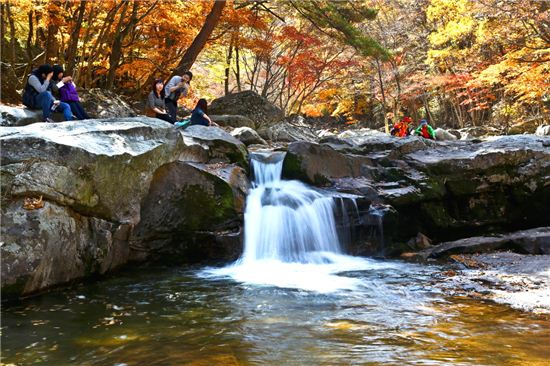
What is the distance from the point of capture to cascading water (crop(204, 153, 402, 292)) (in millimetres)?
7321

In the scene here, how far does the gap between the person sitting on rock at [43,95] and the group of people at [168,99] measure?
2044 millimetres

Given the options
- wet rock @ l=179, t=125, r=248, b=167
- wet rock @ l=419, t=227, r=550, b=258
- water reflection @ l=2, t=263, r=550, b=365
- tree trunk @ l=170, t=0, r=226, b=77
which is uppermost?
tree trunk @ l=170, t=0, r=226, b=77

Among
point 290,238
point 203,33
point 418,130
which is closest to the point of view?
point 290,238

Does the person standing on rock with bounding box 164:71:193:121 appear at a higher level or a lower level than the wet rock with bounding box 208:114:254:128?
lower

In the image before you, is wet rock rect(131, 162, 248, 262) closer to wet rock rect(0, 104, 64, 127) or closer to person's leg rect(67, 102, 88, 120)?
person's leg rect(67, 102, 88, 120)

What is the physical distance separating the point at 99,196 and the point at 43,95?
347 cm

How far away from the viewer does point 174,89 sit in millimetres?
10680

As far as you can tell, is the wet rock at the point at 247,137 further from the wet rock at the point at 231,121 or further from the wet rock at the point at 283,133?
the wet rock at the point at 231,121

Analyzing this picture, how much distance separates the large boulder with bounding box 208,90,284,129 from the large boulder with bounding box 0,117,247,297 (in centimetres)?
873

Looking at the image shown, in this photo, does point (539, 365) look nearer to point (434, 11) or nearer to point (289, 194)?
point (289, 194)

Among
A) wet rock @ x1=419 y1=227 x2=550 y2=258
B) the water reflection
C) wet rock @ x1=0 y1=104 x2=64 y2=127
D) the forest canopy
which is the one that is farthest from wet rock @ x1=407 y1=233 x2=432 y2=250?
wet rock @ x1=0 y1=104 x2=64 y2=127

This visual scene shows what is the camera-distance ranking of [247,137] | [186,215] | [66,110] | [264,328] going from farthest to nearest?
[247,137]
[66,110]
[186,215]
[264,328]

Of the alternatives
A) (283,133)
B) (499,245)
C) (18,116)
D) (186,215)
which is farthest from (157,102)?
(499,245)

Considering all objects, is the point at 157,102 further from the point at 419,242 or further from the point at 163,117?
the point at 419,242
